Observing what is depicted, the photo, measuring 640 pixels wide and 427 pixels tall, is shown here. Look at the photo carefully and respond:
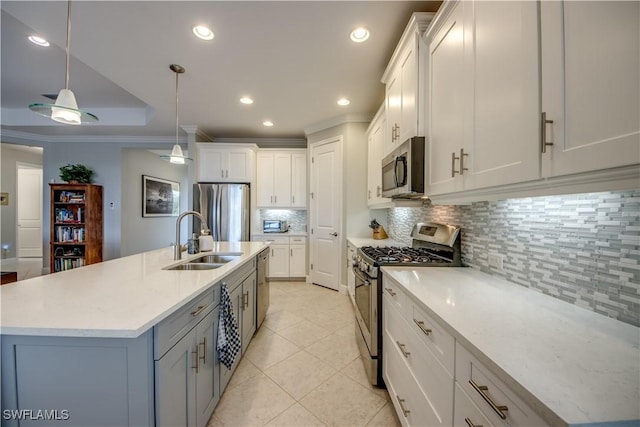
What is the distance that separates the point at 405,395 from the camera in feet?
4.21

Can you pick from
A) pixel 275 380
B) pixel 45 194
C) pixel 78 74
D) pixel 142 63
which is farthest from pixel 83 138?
pixel 275 380

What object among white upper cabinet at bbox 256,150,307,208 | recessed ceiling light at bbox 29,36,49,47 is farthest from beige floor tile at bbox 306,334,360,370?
recessed ceiling light at bbox 29,36,49,47

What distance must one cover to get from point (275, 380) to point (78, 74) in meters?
4.00

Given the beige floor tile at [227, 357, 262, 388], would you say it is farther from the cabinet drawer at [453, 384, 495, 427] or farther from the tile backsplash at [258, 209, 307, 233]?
the tile backsplash at [258, 209, 307, 233]

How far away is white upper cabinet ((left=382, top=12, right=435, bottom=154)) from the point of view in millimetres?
1639

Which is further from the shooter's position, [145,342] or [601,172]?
[145,342]

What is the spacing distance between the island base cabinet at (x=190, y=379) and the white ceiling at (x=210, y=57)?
2139 mm

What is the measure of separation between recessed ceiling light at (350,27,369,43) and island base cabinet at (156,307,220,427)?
2.29m

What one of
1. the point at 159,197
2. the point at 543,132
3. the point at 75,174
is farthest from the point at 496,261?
the point at 159,197

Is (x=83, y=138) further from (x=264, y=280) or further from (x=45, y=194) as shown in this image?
(x=264, y=280)

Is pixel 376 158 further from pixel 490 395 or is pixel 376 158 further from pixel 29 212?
pixel 29 212

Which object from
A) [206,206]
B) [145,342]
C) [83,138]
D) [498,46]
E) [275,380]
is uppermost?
[83,138]

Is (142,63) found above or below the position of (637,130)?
above

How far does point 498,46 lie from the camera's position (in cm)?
99
